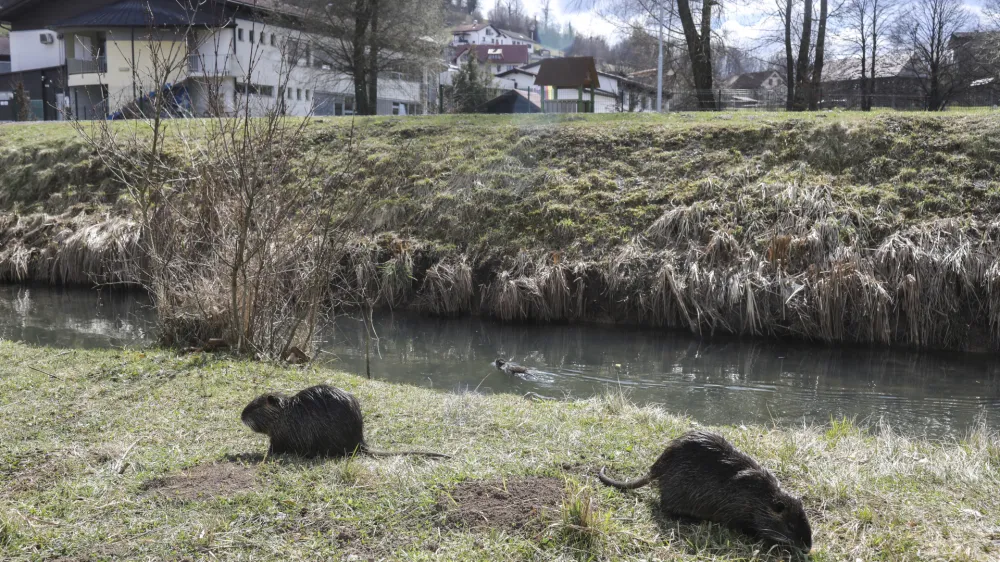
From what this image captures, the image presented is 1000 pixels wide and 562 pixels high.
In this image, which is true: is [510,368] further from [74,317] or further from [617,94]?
[617,94]

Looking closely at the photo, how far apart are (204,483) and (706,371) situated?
723cm

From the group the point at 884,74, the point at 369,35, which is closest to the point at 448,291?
the point at 369,35

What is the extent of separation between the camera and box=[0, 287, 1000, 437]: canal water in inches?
326

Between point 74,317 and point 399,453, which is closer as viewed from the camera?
point 399,453

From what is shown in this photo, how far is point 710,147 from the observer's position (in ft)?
50.1

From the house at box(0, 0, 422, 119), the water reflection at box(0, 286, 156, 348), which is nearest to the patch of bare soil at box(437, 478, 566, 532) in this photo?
the water reflection at box(0, 286, 156, 348)

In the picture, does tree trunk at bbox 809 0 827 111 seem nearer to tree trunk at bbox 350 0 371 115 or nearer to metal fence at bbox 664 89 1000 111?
metal fence at bbox 664 89 1000 111

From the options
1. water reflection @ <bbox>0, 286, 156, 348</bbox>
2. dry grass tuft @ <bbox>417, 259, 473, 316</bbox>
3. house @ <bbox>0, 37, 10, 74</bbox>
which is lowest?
water reflection @ <bbox>0, 286, 156, 348</bbox>

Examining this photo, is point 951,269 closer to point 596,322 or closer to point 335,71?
point 596,322

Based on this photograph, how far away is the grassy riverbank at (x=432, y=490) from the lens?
3.47m

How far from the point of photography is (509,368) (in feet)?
31.1

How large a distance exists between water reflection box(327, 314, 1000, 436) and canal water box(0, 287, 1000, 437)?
0.02 m

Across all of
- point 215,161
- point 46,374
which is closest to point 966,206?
point 215,161

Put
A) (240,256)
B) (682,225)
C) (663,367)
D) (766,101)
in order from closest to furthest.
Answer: (240,256)
(663,367)
(682,225)
(766,101)
